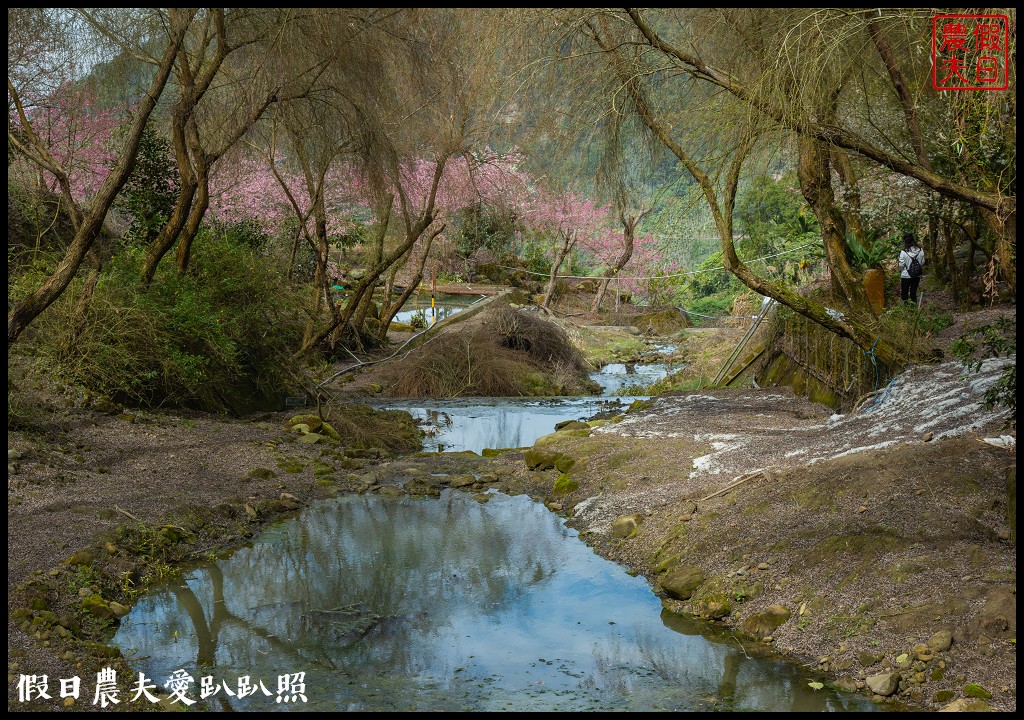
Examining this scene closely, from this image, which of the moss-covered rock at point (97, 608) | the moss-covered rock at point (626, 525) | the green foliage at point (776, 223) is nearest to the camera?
the moss-covered rock at point (97, 608)

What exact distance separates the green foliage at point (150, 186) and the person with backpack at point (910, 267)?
910 centimetres

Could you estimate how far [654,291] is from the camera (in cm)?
2533

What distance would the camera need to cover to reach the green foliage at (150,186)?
479 inches

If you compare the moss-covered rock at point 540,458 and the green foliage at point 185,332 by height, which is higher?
the green foliage at point 185,332

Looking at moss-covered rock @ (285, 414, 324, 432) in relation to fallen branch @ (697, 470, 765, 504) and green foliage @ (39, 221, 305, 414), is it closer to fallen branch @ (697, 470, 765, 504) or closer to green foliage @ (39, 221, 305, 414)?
green foliage @ (39, 221, 305, 414)

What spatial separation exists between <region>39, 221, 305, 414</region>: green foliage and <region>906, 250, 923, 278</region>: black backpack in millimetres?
7615

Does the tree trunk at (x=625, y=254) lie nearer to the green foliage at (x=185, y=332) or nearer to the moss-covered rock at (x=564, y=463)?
the green foliage at (x=185, y=332)

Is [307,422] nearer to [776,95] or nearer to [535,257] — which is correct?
[776,95]

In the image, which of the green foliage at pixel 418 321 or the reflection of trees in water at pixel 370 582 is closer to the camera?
the reflection of trees in water at pixel 370 582

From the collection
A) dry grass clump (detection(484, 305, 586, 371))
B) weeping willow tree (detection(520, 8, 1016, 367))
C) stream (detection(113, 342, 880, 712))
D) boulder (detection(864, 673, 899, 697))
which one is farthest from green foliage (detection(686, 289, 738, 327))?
boulder (detection(864, 673, 899, 697))

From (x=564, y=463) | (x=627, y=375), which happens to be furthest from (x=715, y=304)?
(x=564, y=463)

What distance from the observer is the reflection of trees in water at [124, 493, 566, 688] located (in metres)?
5.38

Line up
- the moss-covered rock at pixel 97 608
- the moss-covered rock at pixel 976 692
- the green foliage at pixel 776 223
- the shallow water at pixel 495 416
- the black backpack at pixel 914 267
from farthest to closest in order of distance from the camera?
the green foliage at pixel 776 223
the shallow water at pixel 495 416
the black backpack at pixel 914 267
the moss-covered rock at pixel 97 608
the moss-covered rock at pixel 976 692

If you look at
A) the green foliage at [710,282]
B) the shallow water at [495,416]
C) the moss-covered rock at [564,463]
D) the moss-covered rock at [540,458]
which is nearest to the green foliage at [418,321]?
the shallow water at [495,416]
